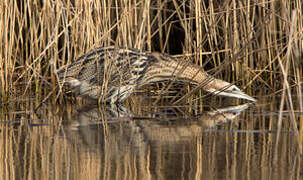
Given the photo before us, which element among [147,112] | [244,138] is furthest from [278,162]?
[147,112]

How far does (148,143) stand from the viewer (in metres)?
3.11

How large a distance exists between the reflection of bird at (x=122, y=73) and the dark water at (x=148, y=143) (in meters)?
0.29

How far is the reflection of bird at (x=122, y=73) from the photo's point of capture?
4734 millimetres

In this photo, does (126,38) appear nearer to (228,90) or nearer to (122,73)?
(122,73)

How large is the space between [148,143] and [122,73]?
1658 millimetres

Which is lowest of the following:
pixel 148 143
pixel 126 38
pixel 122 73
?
pixel 148 143

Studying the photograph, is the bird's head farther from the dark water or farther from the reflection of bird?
the dark water

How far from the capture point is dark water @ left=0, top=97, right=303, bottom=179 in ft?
8.23

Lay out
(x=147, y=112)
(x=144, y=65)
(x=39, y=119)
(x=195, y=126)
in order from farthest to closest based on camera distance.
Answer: (x=144, y=65) → (x=147, y=112) → (x=39, y=119) → (x=195, y=126)

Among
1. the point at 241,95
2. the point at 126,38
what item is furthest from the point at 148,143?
the point at 126,38

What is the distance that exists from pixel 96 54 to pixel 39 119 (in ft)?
3.18

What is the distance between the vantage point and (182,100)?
15.2ft

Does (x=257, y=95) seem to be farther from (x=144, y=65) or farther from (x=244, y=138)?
(x=244, y=138)

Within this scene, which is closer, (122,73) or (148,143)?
(148,143)
